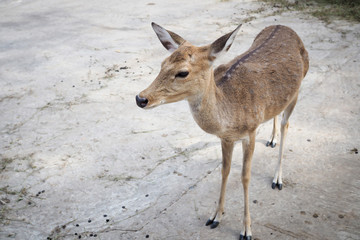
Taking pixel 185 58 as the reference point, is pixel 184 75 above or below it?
below

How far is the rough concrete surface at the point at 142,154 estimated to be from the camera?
3.02 m

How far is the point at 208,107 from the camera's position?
2529 millimetres

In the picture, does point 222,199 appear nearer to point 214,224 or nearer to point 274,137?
point 214,224

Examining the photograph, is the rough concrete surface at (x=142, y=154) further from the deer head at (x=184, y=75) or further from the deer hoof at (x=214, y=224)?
the deer head at (x=184, y=75)

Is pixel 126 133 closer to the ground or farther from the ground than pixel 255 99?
closer to the ground

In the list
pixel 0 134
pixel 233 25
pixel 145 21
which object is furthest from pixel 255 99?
pixel 145 21

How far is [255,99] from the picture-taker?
285 centimetres

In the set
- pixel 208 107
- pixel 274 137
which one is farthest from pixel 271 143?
pixel 208 107

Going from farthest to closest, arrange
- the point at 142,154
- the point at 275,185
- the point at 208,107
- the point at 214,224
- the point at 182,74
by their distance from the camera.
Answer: the point at 142,154, the point at 275,185, the point at 214,224, the point at 208,107, the point at 182,74

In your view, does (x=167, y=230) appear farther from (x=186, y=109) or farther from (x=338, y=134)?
(x=338, y=134)

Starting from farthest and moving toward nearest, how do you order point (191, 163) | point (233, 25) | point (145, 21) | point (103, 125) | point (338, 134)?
1. point (145, 21)
2. point (233, 25)
3. point (103, 125)
4. point (338, 134)
5. point (191, 163)

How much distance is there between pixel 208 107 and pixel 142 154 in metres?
1.57

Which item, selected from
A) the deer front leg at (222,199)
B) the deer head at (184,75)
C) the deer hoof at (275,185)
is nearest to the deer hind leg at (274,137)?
the deer hoof at (275,185)

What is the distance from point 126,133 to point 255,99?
1939 mm
